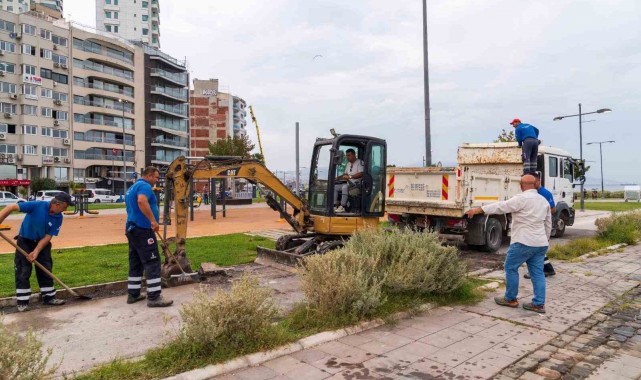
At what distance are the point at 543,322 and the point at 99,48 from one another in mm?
70009

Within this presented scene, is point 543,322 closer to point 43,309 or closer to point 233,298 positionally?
Answer: point 233,298

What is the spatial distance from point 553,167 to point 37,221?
1317 centimetres

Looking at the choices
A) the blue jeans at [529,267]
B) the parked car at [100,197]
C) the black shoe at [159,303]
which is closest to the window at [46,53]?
the parked car at [100,197]

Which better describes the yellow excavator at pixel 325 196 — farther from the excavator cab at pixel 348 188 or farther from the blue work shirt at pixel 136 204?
the blue work shirt at pixel 136 204

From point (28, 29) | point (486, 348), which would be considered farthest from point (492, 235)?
point (28, 29)

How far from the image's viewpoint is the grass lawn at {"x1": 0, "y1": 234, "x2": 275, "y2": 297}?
25.7ft

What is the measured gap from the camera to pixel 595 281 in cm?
805

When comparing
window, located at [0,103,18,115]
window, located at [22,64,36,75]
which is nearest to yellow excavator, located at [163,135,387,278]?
window, located at [0,103,18,115]

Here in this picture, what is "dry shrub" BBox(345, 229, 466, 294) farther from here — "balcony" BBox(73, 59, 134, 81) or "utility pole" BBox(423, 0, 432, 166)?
"balcony" BBox(73, 59, 134, 81)

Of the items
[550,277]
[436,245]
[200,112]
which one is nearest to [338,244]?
[436,245]

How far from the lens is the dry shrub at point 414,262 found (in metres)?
6.02

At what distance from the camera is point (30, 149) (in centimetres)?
5619

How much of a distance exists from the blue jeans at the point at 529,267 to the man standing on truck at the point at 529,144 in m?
2.69

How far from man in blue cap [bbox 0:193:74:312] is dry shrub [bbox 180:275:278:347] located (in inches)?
119
